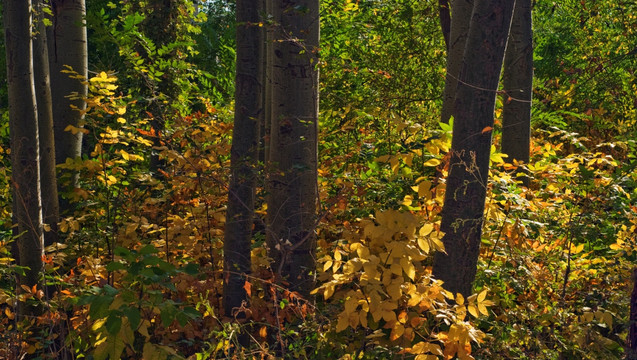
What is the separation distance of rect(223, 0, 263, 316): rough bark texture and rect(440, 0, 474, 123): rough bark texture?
1.82 meters

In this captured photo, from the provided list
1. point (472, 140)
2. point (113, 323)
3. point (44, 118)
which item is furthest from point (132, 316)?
point (44, 118)

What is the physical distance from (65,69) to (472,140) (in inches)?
180

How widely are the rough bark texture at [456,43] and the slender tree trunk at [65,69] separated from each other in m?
3.75

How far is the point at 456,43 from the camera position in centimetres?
501

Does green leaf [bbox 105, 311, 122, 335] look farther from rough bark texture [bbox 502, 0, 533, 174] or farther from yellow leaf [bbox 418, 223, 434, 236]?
rough bark texture [bbox 502, 0, 533, 174]

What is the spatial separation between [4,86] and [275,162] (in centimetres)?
1044

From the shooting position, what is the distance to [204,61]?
51.4ft

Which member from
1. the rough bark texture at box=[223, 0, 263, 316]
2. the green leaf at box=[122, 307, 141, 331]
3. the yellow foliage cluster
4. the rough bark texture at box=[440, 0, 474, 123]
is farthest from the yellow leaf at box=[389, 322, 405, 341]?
the rough bark texture at box=[440, 0, 474, 123]

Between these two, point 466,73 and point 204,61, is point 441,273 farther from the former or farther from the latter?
point 204,61

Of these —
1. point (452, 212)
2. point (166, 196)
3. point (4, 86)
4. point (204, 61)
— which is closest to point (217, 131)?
point (166, 196)

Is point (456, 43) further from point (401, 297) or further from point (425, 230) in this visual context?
point (401, 297)

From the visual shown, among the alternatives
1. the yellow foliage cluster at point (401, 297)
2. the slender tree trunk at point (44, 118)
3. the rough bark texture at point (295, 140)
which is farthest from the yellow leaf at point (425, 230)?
the slender tree trunk at point (44, 118)

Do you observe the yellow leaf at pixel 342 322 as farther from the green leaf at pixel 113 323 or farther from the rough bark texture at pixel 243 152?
the green leaf at pixel 113 323

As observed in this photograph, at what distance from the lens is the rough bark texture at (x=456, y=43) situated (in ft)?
16.3
